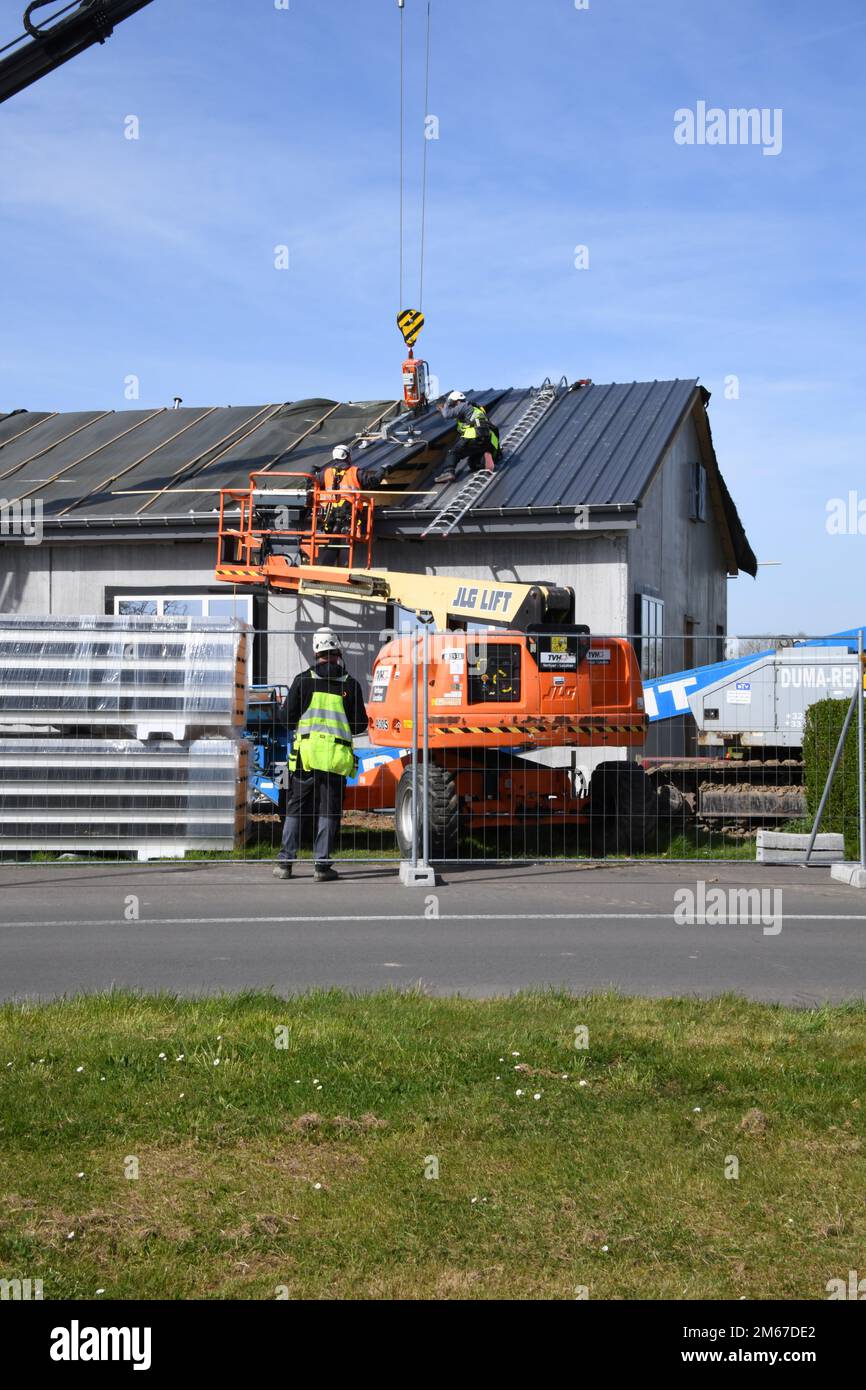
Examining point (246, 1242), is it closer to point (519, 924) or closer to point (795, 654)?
point (519, 924)

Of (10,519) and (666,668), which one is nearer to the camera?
(10,519)

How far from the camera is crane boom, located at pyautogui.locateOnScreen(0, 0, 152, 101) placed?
1820cm

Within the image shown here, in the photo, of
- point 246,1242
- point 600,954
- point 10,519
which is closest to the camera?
point 246,1242

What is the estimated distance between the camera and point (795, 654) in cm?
1750

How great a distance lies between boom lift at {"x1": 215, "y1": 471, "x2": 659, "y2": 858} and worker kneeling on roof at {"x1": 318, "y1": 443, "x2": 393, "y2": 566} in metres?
3.92

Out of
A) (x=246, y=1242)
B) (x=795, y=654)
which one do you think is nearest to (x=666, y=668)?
(x=795, y=654)

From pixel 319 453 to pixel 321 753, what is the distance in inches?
457

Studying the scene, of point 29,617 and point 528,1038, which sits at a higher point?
point 29,617

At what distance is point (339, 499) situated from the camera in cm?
1986

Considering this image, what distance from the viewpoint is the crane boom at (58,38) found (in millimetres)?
18203

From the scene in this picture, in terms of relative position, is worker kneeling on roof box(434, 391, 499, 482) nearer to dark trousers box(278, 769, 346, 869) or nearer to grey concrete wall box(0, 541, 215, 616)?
grey concrete wall box(0, 541, 215, 616)

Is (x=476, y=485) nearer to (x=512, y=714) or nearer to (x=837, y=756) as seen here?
(x=512, y=714)

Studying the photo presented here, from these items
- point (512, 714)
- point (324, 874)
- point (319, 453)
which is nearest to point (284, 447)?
point (319, 453)
